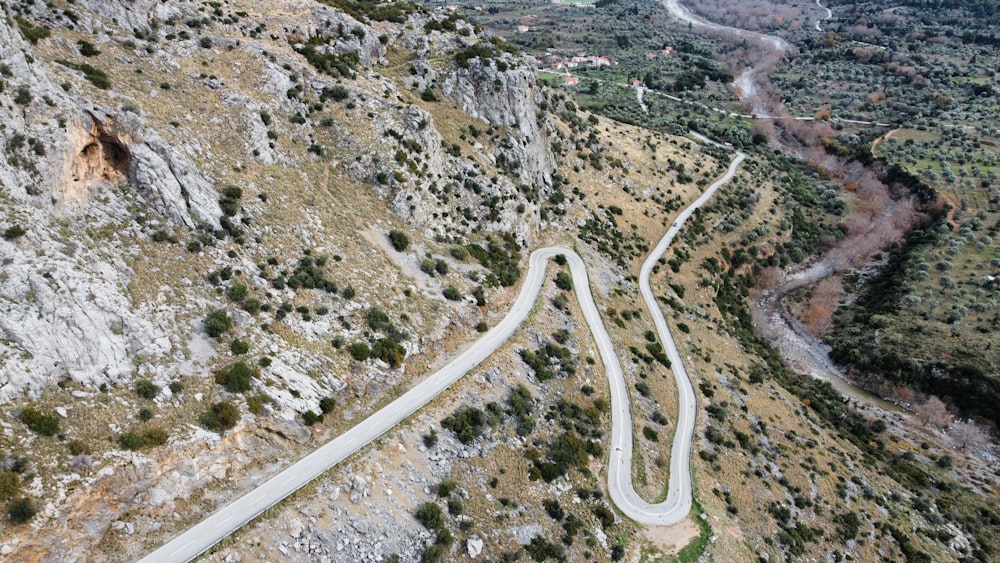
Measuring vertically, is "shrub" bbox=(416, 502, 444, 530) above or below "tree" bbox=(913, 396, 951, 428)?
above

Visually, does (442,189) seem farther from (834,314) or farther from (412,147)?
(834,314)

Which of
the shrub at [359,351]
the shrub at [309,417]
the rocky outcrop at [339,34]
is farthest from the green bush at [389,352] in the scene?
the rocky outcrop at [339,34]

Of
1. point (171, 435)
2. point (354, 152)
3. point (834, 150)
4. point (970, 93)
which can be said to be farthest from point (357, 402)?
point (970, 93)

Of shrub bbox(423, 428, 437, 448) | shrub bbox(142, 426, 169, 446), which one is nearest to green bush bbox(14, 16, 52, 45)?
shrub bbox(142, 426, 169, 446)

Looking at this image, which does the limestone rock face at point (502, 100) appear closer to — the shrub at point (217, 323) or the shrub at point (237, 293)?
the shrub at point (237, 293)

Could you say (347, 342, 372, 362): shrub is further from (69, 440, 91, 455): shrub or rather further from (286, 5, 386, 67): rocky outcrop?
(286, 5, 386, 67): rocky outcrop

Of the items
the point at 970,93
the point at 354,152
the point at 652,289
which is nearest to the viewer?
the point at 354,152
